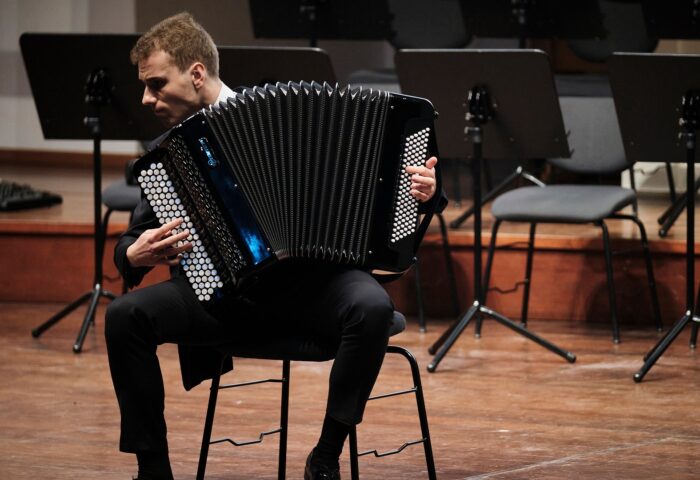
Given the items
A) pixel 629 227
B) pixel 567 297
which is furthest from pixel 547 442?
pixel 629 227

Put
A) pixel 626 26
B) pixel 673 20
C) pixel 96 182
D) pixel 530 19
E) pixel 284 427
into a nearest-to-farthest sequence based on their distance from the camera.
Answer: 1. pixel 284 427
2. pixel 96 182
3. pixel 673 20
4. pixel 530 19
5. pixel 626 26

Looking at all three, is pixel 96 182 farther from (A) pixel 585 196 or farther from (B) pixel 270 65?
(A) pixel 585 196

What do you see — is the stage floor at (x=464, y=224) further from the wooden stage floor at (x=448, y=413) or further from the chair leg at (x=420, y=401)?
the chair leg at (x=420, y=401)

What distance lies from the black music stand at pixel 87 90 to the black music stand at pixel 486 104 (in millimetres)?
966

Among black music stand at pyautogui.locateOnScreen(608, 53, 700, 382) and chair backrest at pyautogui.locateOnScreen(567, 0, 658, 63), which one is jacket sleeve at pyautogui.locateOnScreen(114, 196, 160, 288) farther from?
chair backrest at pyautogui.locateOnScreen(567, 0, 658, 63)

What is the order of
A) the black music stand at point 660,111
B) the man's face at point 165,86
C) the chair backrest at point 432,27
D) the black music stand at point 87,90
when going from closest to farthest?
the man's face at point 165,86
the black music stand at point 660,111
the black music stand at point 87,90
the chair backrest at point 432,27

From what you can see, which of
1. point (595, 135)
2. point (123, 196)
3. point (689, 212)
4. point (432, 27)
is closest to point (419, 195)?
point (689, 212)

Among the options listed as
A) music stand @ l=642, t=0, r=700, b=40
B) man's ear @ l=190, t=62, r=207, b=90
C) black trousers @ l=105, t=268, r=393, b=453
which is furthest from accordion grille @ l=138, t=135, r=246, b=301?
music stand @ l=642, t=0, r=700, b=40

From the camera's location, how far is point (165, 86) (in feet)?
9.78

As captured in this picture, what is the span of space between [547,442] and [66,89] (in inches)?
85.0

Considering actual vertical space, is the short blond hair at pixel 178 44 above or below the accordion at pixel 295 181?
above

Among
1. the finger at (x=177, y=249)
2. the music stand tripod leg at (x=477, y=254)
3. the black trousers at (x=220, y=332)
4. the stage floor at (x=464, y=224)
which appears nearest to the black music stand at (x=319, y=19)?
the stage floor at (x=464, y=224)

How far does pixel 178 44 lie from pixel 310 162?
0.45m

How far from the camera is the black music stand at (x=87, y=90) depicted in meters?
4.44
